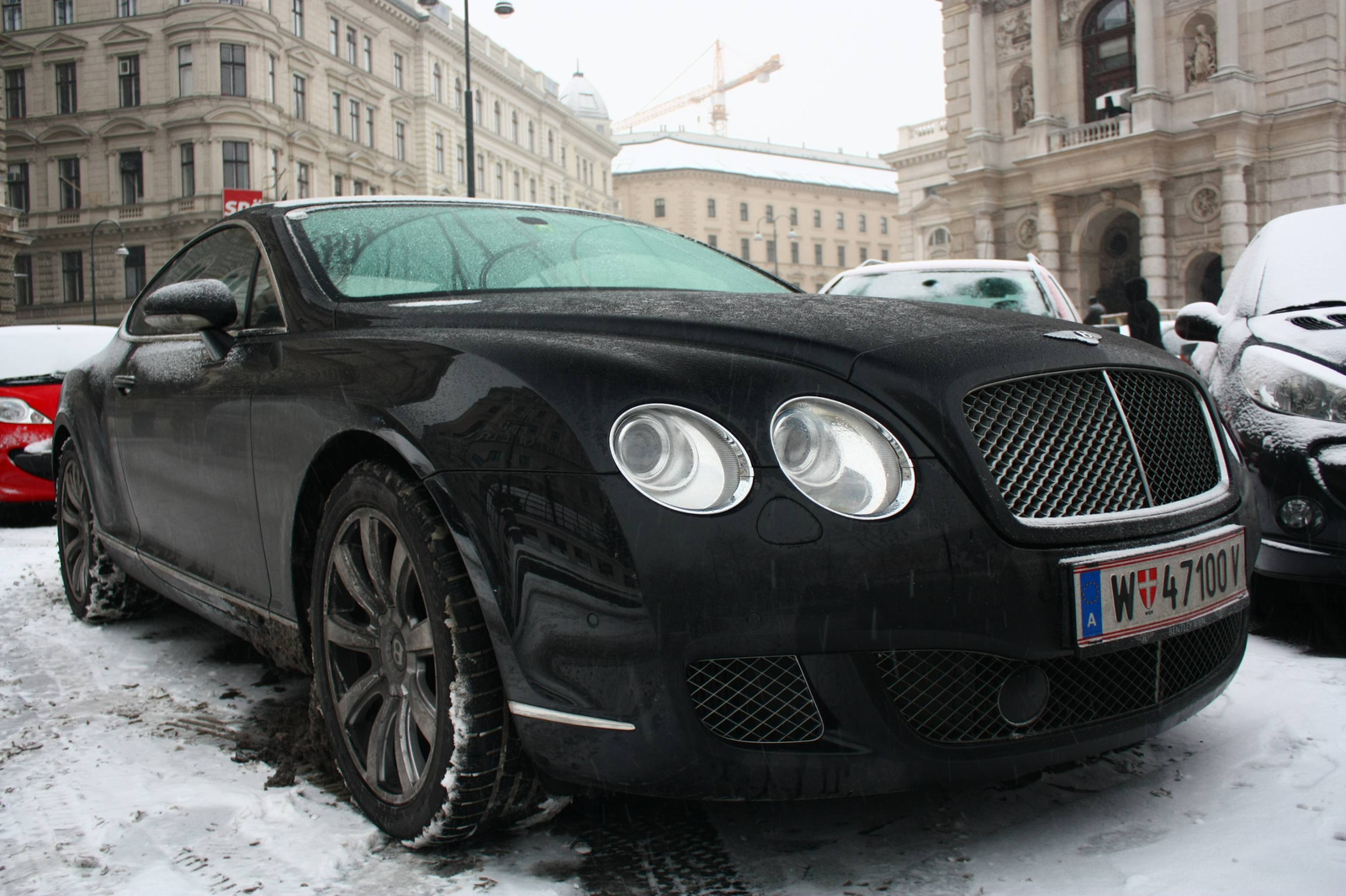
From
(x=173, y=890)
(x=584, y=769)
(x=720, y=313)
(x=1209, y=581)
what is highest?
(x=720, y=313)

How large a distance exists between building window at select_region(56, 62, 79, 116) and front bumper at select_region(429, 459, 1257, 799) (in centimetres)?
4755

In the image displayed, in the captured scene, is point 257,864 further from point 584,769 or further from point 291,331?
point 291,331

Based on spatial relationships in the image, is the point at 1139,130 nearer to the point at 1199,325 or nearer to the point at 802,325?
the point at 1199,325

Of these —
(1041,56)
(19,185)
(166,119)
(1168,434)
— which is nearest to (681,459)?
(1168,434)

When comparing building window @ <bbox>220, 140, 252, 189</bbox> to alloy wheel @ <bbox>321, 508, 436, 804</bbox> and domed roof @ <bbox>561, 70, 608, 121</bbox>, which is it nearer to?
alloy wheel @ <bbox>321, 508, 436, 804</bbox>

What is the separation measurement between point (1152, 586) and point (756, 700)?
0.76 metres

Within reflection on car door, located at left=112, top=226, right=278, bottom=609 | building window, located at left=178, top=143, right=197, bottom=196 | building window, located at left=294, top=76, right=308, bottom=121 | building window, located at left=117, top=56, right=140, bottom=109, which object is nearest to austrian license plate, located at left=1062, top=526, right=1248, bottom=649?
reflection on car door, located at left=112, top=226, right=278, bottom=609

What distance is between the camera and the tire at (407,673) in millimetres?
1912

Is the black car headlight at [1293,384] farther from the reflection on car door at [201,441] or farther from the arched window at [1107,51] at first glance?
the arched window at [1107,51]

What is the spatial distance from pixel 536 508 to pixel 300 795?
102cm

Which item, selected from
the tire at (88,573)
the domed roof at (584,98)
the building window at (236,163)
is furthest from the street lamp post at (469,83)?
the domed roof at (584,98)

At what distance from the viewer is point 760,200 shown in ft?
286

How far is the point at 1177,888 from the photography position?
1788mm

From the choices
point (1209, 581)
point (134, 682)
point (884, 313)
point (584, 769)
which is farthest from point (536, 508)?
point (134, 682)
